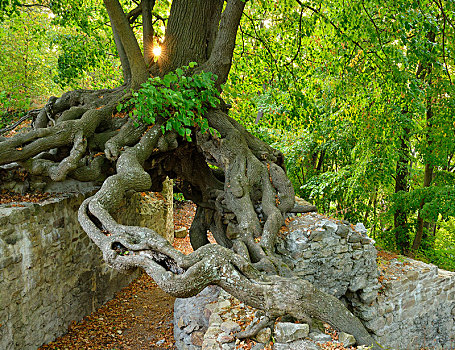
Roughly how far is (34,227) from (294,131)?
7885 millimetres

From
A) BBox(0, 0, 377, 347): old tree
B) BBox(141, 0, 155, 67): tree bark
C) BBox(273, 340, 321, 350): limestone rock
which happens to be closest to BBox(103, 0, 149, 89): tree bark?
BBox(0, 0, 377, 347): old tree

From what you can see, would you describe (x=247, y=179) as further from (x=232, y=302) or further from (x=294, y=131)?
(x=294, y=131)

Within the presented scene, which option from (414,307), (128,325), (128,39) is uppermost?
(128,39)

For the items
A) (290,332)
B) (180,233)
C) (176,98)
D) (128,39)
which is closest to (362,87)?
(176,98)

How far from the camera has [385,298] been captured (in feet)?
17.0

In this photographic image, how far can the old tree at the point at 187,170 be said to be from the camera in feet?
10.5

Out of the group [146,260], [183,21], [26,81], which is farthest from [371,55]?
[26,81]

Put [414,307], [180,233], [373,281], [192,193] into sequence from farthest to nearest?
[180,233], [192,193], [414,307], [373,281]

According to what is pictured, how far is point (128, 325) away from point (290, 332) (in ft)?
13.4

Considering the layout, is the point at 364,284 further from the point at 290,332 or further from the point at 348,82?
the point at 348,82

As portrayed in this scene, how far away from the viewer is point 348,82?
7.59 m

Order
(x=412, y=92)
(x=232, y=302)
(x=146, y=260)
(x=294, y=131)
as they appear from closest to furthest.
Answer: (x=146, y=260) < (x=232, y=302) < (x=412, y=92) < (x=294, y=131)

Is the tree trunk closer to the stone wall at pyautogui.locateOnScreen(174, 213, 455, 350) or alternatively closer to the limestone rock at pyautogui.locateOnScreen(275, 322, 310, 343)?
the stone wall at pyautogui.locateOnScreen(174, 213, 455, 350)

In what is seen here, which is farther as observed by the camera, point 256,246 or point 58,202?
point 58,202
